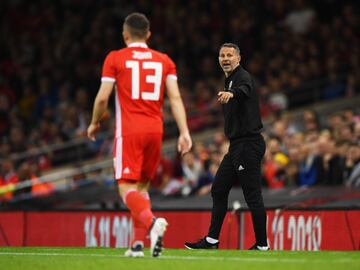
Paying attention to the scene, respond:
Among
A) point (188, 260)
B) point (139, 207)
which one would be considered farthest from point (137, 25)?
point (188, 260)

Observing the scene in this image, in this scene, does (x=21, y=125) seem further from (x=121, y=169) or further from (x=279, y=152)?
(x=121, y=169)

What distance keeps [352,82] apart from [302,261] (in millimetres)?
14285

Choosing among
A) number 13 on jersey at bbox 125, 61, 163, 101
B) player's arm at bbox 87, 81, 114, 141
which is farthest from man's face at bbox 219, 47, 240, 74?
player's arm at bbox 87, 81, 114, 141

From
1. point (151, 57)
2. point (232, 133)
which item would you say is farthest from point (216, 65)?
point (151, 57)

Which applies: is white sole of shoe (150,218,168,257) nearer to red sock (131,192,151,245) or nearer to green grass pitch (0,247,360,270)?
green grass pitch (0,247,360,270)

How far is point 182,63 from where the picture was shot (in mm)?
26547

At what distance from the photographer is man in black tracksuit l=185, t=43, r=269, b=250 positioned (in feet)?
39.4

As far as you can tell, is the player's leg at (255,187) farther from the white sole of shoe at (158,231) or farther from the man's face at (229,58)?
the white sole of shoe at (158,231)

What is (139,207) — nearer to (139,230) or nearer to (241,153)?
(139,230)

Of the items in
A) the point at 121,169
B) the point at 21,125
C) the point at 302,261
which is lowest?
the point at 302,261

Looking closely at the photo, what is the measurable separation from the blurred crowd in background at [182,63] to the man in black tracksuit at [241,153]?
6959 mm

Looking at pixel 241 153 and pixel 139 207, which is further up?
pixel 241 153

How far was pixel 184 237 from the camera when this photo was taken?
16.4 meters

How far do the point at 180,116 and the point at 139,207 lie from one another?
39.0 inches
